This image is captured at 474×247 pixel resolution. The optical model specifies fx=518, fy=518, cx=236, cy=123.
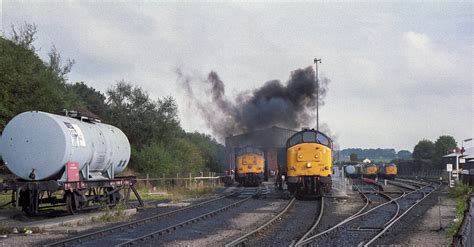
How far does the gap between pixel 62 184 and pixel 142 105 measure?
32.9 metres

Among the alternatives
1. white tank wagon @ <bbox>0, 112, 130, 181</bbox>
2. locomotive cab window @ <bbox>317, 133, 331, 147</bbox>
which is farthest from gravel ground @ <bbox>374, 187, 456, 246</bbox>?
white tank wagon @ <bbox>0, 112, 130, 181</bbox>

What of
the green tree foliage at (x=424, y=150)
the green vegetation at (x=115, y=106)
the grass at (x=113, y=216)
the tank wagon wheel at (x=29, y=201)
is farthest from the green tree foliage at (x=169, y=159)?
the green tree foliage at (x=424, y=150)

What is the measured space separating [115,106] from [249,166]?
16239mm

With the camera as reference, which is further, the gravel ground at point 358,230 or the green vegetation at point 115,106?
the green vegetation at point 115,106

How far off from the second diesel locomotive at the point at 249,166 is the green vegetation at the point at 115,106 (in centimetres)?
561

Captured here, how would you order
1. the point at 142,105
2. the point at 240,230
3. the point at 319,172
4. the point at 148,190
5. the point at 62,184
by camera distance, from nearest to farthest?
1. the point at 240,230
2. the point at 62,184
3. the point at 319,172
4. the point at 148,190
5. the point at 142,105

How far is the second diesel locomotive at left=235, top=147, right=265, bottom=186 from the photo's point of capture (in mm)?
39219

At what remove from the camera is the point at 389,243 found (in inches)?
440

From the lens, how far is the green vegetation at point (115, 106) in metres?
27.8

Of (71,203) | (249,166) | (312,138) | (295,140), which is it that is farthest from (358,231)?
(249,166)

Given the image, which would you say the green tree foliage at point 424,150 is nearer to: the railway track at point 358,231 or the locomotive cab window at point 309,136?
the locomotive cab window at point 309,136

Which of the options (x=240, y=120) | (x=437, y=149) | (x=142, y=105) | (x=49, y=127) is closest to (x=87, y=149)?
(x=49, y=127)

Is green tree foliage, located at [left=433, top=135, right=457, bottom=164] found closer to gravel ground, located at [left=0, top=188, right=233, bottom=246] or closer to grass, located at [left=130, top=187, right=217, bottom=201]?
grass, located at [left=130, top=187, right=217, bottom=201]

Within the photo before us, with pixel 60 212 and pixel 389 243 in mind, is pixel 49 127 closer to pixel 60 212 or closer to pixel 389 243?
pixel 60 212
